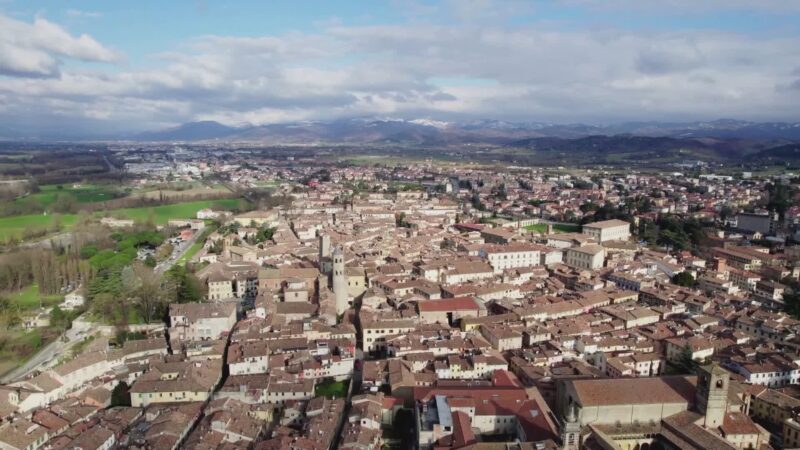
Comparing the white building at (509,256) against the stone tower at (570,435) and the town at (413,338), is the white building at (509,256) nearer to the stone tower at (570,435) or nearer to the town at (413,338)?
the town at (413,338)

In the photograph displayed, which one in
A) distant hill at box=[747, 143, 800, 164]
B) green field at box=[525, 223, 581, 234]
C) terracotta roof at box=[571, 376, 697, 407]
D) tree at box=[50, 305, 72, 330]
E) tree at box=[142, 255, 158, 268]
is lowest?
tree at box=[50, 305, 72, 330]

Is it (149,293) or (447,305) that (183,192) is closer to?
(149,293)

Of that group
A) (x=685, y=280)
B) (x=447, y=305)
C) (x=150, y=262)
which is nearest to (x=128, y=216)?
(x=150, y=262)

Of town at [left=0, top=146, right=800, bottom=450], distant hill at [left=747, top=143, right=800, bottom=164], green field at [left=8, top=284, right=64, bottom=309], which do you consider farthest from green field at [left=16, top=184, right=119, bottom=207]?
distant hill at [left=747, top=143, right=800, bottom=164]

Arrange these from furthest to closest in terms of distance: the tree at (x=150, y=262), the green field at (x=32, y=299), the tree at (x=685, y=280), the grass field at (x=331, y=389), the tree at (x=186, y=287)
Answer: the tree at (x=150, y=262) < the tree at (x=685, y=280) < the green field at (x=32, y=299) < the tree at (x=186, y=287) < the grass field at (x=331, y=389)

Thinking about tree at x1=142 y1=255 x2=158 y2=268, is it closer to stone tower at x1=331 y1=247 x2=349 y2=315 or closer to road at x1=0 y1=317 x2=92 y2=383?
road at x1=0 y1=317 x2=92 y2=383

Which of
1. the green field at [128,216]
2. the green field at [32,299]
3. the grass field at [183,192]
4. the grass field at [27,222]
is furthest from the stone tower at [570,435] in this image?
the grass field at [183,192]
